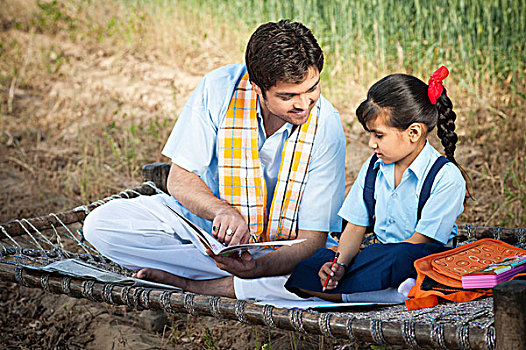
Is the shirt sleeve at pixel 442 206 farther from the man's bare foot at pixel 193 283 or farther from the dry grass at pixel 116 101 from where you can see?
the dry grass at pixel 116 101

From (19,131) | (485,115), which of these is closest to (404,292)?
(485,115)

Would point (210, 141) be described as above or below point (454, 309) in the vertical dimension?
above

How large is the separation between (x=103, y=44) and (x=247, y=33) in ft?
6.00

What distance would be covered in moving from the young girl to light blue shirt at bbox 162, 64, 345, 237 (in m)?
0.18

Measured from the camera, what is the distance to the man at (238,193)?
265 cm

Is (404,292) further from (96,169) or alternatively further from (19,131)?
(19,131)

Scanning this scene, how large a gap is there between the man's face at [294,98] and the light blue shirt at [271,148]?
0.20 metres

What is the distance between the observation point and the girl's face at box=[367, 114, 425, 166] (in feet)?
7.96

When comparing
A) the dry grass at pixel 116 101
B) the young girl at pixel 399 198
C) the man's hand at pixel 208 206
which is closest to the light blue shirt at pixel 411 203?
the young girl at pixel 399 198

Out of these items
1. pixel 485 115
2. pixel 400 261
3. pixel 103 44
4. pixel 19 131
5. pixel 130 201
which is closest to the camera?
pixel 400 261

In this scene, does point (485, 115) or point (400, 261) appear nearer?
point (400, 261)

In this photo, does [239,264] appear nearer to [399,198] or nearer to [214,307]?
[214,307]

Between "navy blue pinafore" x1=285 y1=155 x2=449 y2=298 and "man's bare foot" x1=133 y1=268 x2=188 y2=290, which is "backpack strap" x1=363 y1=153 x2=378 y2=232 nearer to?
"navy blue pinafore" x1=285 y1=155 x2=449 y2=298

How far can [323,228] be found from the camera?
268cm
